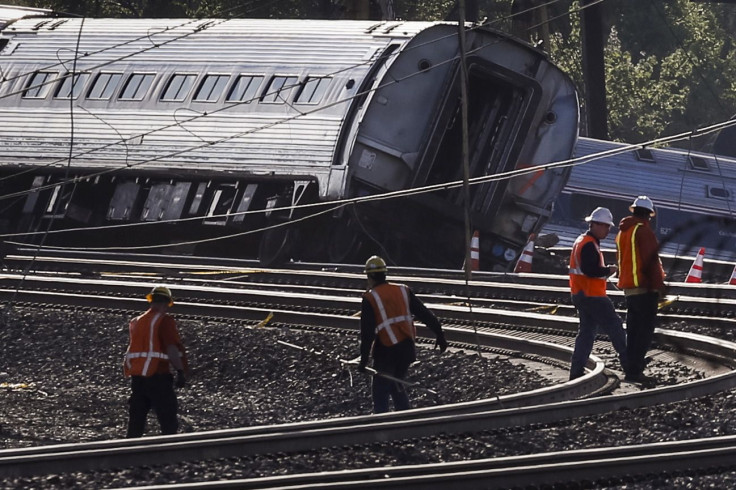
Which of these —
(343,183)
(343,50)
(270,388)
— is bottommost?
(270,388)

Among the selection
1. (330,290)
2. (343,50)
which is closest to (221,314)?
(330,290)

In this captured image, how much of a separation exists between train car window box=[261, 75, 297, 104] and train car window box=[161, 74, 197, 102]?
1591 millimetres

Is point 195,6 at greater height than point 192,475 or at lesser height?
greater

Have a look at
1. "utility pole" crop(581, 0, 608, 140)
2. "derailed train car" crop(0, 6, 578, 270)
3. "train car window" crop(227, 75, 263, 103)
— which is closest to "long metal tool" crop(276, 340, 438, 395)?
"derailed train car" crop(0, 6, 578, 270)

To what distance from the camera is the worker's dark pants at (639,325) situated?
12.0 metres

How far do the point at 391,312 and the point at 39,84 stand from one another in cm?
1679

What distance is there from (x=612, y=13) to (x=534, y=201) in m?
37.5

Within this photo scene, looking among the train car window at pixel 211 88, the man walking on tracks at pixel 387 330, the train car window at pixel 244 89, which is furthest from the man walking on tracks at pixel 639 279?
the train car window at pixel 211 88

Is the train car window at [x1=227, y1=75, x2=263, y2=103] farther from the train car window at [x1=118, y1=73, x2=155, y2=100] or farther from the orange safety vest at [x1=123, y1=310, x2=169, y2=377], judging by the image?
the orange safety vest at [x1=123, y1=310, x2=169, y2=377]

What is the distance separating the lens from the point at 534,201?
2319 cm

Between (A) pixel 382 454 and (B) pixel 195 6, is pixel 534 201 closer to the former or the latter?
(A) pixel 382 454

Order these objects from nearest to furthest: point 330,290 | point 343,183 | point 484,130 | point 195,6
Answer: point 330,290, point 343,183, point 484,130, point 195,6

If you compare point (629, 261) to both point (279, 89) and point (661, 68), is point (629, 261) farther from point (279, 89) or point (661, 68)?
point (661, 68)

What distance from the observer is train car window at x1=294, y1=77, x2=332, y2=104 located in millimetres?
22875
